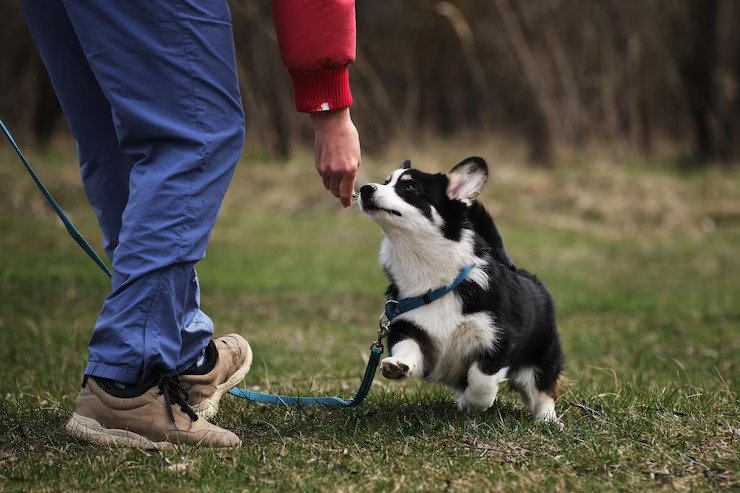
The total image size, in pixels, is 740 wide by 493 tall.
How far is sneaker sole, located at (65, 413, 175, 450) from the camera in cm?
274

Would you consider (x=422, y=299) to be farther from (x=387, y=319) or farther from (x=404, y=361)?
(x=404, y=361)

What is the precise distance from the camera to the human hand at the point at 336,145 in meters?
2.77

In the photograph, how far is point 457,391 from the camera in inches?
131

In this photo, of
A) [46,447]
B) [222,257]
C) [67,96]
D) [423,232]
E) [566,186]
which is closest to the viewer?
[46,447]

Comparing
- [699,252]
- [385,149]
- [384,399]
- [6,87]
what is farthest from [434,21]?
[384,399]

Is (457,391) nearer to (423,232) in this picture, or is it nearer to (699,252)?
(423,232)


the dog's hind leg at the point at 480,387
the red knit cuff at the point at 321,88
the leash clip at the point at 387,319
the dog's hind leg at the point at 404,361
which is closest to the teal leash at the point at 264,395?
the leash clip at the point at 387,319

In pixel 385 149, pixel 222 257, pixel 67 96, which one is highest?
pixel 67 96

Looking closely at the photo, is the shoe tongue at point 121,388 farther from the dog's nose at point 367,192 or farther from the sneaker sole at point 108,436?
the dog's nose at point 367,192

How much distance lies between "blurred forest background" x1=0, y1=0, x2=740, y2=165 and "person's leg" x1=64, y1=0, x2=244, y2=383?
9496mm

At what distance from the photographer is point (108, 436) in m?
2.75

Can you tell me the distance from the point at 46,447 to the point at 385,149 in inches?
402

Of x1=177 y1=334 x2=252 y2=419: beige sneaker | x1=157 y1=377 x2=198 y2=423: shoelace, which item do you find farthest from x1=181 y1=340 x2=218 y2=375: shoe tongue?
x1=157 y1=377 x2=198 y2=423: shoelace

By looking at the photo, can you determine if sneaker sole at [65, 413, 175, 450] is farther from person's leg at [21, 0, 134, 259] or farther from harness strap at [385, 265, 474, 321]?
harness strap at [385, 265, 474, 321]
